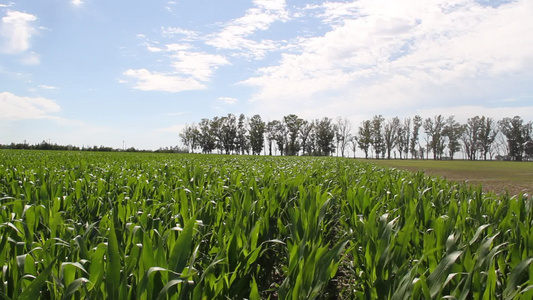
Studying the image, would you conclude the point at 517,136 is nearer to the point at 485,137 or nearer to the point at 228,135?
the point at 485,137

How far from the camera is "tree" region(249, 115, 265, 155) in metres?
106

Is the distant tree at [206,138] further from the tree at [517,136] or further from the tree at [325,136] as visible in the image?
the tree at [517,136]

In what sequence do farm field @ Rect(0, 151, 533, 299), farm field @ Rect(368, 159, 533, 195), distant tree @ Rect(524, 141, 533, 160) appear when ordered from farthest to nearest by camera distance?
distant tree @ Rect(524, 141, 533, 160) → farm field @ Rect(368, 159, 533, 195) → farm field @ Rect(0, 151, 533, 299)

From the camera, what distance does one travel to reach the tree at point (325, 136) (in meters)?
101

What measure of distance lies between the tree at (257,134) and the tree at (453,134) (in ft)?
186

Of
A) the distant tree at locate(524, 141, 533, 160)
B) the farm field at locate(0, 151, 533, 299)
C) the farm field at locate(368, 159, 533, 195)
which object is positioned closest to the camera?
the farm field at locate(0, 151, 533, 299)

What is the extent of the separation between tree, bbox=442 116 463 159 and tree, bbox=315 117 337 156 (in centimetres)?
3446

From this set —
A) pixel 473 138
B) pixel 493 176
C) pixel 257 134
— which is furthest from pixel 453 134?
pixel 493 176

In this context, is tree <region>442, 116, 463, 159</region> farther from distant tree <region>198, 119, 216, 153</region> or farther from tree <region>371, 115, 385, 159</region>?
distant tree <region>198, 119, 216, 153</region>

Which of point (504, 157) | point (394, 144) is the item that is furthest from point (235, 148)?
point (504, 157)

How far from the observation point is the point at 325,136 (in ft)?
331

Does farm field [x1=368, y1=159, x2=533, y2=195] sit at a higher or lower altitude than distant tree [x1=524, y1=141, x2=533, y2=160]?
lower

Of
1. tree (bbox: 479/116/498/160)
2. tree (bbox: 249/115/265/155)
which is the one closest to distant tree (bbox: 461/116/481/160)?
tree (bbox: 479/116/498/160)

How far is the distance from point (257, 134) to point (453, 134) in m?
61.1
